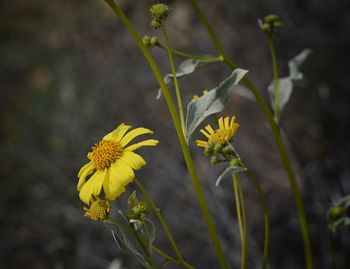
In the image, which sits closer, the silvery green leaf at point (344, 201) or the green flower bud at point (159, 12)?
the green flower bud at point (159, 12)

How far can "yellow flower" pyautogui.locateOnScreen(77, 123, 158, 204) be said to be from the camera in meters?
1.23

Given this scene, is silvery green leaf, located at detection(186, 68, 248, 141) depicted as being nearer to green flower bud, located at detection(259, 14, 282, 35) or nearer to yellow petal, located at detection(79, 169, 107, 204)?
yellow petal, located at detection(79, 169, 107, 204)

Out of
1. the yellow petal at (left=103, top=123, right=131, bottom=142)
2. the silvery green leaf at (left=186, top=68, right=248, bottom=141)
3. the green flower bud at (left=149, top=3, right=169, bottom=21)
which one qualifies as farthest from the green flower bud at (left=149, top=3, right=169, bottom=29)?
the yellow petal at (left=103, top=123, right=131, bottom=142)

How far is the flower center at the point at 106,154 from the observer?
52.8 inches

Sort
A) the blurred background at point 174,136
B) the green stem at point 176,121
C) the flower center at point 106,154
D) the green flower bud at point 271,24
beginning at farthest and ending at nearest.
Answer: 1. the blurred background at point 174,136
2. the green flower bud at point 271,24
3. the flower center at point 106,154
4. the green stem at point 176,121

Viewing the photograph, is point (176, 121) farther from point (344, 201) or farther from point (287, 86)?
point (344, 201)

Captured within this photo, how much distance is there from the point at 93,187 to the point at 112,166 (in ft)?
0.26

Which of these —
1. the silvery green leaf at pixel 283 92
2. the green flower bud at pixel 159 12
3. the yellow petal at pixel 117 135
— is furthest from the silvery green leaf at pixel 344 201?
the green flower bud at pixel 159 12

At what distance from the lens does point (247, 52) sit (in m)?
3.66

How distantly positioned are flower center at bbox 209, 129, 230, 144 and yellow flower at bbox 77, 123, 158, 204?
0.59 ft

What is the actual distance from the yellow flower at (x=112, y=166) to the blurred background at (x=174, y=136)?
1.12 m

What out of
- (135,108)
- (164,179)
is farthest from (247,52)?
(164,179)

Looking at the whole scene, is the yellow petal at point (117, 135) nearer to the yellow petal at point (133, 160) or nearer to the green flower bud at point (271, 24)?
the yellow petal at point (133, 160)

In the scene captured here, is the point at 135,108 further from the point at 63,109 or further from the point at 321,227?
the point at 321,227
